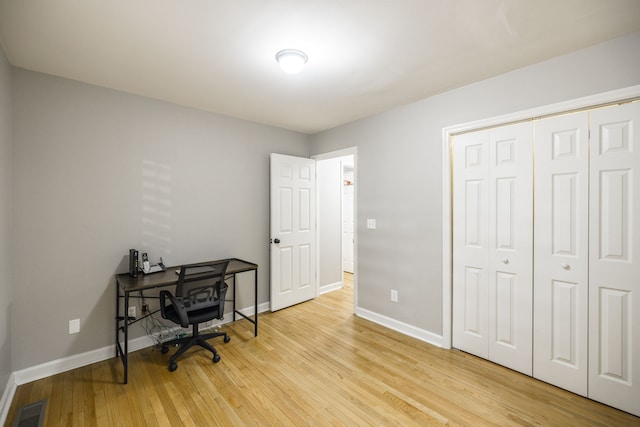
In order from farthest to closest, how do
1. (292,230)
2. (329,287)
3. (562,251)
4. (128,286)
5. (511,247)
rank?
(329,287) → (292,230) → (511,247) → (128,286) → (562,251)

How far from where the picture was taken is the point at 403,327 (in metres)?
3.15

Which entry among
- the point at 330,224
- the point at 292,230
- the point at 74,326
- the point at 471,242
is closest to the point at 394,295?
the point at 471,242

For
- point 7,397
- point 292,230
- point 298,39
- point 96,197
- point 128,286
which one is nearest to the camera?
point 298,39

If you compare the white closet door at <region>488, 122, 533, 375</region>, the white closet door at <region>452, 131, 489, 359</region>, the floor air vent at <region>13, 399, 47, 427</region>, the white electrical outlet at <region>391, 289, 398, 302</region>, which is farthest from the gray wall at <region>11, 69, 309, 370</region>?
the white closet door at <region>488, 122, 533, 375</region>

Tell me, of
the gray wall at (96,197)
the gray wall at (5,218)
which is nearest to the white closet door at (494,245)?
the gray wall at (96,197)

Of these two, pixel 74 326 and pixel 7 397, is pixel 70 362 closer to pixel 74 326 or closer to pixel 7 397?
pixel 74 326

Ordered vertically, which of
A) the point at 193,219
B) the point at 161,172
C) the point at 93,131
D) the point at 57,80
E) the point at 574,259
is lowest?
the point at 574,259

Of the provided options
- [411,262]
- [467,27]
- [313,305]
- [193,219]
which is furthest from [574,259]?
[193,219]

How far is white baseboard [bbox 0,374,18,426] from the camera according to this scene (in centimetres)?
187

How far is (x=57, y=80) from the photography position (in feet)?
7.86

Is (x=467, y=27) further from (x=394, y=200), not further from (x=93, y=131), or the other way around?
(x=93, y=131)

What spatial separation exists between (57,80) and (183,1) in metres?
1.71

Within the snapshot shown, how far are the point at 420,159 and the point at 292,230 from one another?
193 cm

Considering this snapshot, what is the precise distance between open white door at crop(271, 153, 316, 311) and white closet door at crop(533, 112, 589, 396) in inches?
105
